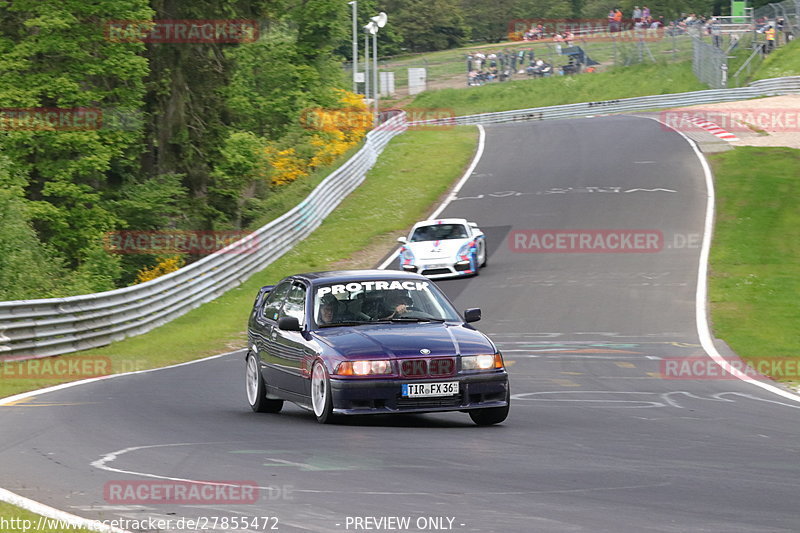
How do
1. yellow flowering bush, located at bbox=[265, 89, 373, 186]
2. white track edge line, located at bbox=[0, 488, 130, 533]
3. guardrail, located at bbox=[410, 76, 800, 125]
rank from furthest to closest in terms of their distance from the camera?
guardrail, located at bbox=[410, 76, 800, 125], yellow flowering bush, located at bbox=[265, 89, 373, 186], white track edge line, located at bbox=[0, 488, 130, 533]

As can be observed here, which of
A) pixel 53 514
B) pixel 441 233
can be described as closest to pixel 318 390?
pixel 53 514

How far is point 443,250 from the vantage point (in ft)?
90.7

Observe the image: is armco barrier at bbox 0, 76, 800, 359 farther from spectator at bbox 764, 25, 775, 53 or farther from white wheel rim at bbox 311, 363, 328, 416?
spectator at bbox 764, 25, 775, 53

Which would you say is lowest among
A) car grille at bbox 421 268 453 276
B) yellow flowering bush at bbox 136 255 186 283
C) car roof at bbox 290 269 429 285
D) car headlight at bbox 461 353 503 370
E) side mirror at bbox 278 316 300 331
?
yellow flowering bush at bbox 136 255 186 283

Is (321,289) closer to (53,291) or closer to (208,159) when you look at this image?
(53,291)

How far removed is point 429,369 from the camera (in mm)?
10195

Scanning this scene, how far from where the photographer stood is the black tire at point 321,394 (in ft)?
33.9

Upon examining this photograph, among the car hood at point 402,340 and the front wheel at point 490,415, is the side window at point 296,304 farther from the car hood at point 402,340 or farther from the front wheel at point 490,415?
the front wheel at point 490,415

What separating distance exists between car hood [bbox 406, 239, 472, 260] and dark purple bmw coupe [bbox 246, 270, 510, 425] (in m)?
15.2

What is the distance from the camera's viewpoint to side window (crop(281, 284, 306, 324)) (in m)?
11.6

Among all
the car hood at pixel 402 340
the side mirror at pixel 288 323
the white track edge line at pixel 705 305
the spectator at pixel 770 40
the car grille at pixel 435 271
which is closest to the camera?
the car hood at pixel 402 340

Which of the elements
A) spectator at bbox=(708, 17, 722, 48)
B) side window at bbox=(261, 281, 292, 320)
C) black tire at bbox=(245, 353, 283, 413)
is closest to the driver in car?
side window at bbox=(261, 281, 292, 320)

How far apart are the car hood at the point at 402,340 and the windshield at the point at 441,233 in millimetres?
17224

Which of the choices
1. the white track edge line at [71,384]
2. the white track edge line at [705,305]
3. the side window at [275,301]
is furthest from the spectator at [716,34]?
the side window at [275,301]
